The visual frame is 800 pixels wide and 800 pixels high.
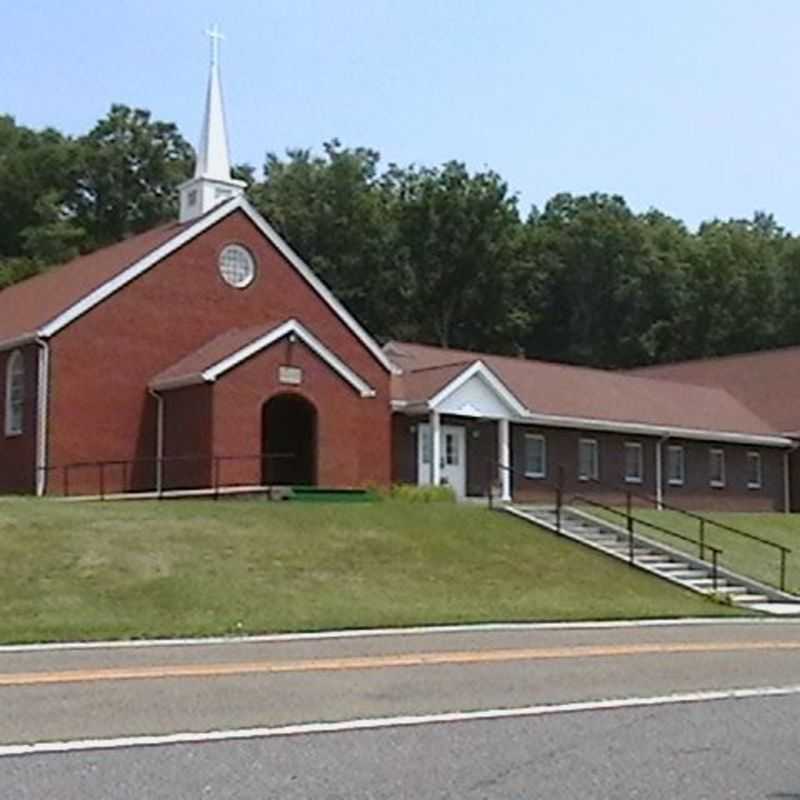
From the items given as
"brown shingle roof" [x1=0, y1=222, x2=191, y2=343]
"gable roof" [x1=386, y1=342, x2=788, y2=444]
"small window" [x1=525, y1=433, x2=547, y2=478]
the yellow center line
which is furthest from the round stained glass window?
the yellow center line

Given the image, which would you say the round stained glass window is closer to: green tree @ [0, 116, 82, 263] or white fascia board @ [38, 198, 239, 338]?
white fascia board @ [38, 198, 239, 338]

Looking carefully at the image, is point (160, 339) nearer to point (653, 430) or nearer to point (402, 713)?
point (653, 430)

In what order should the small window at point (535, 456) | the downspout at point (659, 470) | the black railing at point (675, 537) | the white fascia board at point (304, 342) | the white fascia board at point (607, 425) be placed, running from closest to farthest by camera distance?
the black railing at point (675, 537) → the white fascia board at point (304, 342) → the white fascia board at point (607, 425) → the small window at point (535, 456) → the downspout at point (659, 470)

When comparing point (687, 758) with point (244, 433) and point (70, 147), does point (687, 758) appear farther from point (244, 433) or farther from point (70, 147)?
point (70, 147)

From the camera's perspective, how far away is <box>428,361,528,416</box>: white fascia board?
125 feet

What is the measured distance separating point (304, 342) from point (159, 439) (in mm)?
4036

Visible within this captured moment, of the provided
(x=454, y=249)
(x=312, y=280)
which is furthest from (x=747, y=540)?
(x=454, y=249)

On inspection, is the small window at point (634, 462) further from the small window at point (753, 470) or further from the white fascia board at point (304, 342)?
the white fascia board at point (304, 342)

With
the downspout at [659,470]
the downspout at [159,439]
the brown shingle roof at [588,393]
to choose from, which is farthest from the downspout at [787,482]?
the downspout at [159,439]

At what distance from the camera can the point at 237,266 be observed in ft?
121

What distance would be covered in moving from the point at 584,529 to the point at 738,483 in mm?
17669

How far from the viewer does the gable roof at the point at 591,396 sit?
1572 inches

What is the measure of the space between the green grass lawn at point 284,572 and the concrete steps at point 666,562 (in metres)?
0.67

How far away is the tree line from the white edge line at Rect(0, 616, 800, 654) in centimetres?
5051
